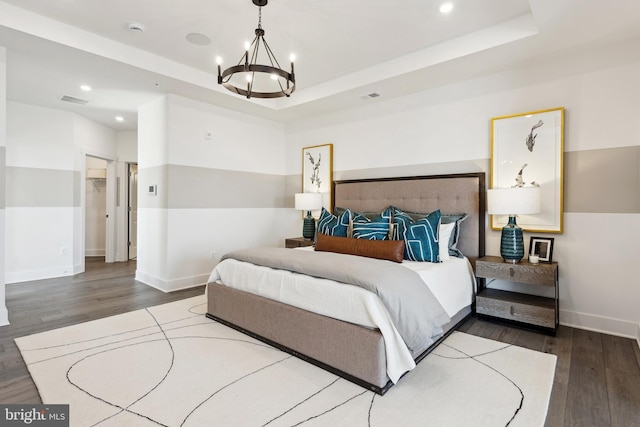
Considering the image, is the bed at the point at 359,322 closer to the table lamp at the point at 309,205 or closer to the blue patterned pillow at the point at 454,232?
the blue patterned pillow at the point at 454,232

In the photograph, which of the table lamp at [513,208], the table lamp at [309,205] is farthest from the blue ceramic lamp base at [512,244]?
the table lamp at [309,205]

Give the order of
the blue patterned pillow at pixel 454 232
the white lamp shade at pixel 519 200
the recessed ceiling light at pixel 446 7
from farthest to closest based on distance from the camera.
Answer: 1. the blue patterned pillow at pixel 454 232
2. the white lamp shade at pixel 519 200
3. the recessed ceiling light at pixel 446 7

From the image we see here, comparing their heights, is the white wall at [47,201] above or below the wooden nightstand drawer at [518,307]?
Result: above

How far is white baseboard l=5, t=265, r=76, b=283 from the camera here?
4821 mm

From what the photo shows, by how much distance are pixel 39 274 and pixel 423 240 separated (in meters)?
5.80

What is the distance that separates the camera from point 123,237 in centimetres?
693

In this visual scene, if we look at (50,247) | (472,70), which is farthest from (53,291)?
(472,70)

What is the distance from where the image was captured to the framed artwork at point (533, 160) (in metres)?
3.22

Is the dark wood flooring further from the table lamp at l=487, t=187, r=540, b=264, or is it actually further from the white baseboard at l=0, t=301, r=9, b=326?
the table lamp at l=487, t=187, r=540, b=264

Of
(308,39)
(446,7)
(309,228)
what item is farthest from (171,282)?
(446,7)

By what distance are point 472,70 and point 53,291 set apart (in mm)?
5963

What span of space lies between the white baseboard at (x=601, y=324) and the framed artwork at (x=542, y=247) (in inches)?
23.3

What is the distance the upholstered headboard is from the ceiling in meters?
1.19

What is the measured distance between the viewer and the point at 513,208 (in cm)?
307
